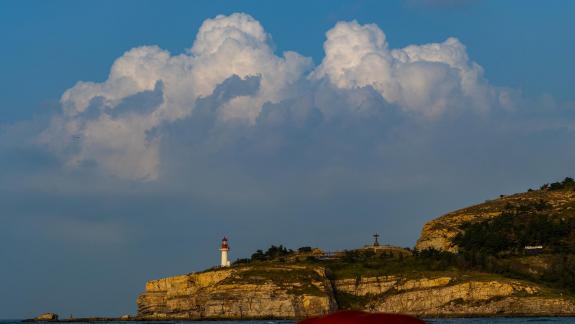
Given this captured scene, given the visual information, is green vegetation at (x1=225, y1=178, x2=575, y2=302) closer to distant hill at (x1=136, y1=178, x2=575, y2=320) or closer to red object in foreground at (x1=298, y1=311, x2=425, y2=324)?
distant hill at (x1=136, y1=178, x2=575, y2=320)

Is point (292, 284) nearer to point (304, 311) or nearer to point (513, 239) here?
point (304, 311)

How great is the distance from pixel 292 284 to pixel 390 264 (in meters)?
24.6

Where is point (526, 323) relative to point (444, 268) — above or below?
Result: below

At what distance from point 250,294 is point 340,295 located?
1707 centimetres

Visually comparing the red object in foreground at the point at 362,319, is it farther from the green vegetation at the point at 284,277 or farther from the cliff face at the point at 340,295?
the green vegetation at the point at 284,277

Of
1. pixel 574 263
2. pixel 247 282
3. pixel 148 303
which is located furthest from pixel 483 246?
pixel 148 303

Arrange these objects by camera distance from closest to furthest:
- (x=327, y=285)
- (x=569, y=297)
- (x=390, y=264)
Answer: (x=569, y=297)
(x=327, y=285)
(x=390, y=264)

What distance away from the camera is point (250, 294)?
167 m

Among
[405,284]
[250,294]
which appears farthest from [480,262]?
[250,294]

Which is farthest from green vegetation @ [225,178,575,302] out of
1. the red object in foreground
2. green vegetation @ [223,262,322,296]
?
the red object in foreground

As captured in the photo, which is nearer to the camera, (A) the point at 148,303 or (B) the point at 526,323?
(B) the point at 526,323

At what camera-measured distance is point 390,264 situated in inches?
7259

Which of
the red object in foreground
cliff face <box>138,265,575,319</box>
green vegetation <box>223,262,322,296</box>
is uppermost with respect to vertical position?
green vegetation <box>223,262,322,296</box>

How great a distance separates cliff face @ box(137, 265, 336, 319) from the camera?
16450cm
